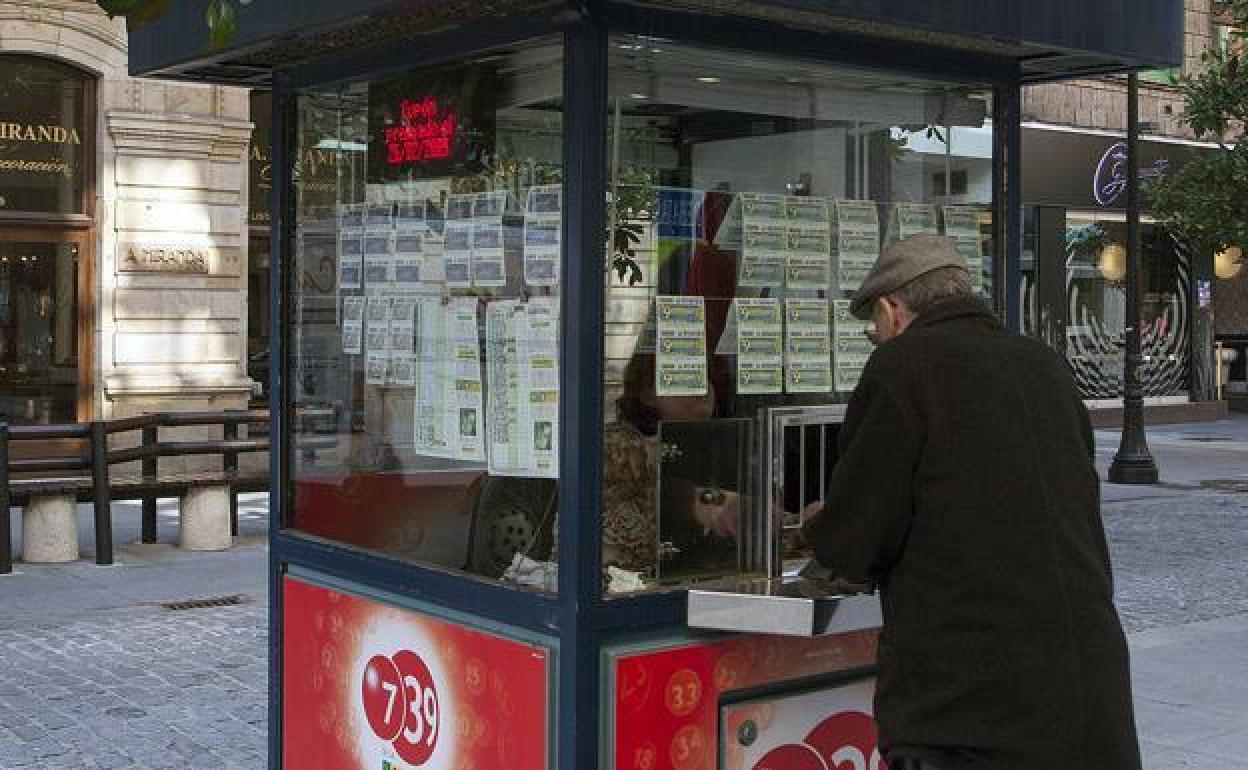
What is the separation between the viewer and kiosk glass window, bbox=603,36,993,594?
3.81 metres

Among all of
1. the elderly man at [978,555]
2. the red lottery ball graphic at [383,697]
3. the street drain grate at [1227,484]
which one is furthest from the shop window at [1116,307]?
the elderly man at [978,555]

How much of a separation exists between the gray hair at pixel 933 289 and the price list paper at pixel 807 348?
3.70 feet

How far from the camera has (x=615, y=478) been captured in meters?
3.76

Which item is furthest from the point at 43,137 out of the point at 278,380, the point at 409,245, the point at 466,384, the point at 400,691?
the point at 400,691

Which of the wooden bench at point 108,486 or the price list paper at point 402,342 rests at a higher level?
the price list paper at point 402,342

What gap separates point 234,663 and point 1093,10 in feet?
17.0

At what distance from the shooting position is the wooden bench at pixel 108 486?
33.3ft

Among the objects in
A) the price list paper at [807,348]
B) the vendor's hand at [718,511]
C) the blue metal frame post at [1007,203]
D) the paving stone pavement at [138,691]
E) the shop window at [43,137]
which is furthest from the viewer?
the shop window at [43,137]

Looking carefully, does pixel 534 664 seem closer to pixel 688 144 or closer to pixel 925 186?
pixel 688 144

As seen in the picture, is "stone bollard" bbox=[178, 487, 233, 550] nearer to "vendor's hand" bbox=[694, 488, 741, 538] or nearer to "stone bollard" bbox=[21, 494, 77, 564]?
"stone bollard" bbox=[21, 494, 77, 564]

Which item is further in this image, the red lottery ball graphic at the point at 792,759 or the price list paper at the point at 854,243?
the price list paper at the point at 854,243

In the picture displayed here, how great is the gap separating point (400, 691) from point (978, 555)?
1.87m

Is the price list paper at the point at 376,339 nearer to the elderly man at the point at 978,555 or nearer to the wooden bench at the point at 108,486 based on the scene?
the elderly man at the point at 978,555

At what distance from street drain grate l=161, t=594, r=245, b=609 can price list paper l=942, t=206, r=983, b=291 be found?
5.78 meters
